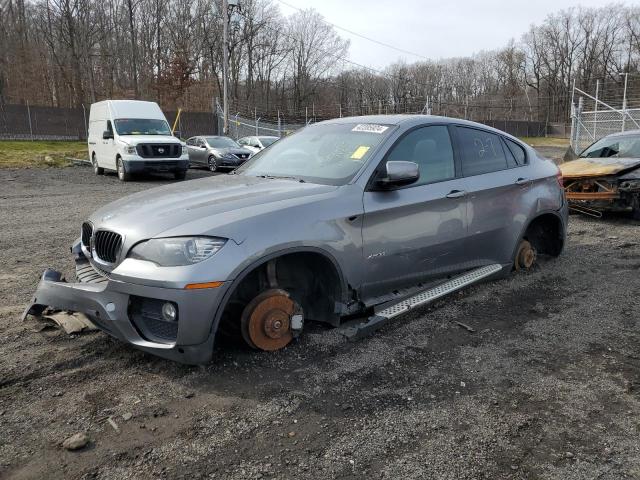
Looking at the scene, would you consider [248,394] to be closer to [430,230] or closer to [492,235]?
[430,230]

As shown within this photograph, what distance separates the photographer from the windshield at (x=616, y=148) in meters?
9.30

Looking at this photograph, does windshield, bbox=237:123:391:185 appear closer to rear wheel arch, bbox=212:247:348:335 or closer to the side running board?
rear wheel arch, bbox=212:247:348:335

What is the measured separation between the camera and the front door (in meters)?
3.84

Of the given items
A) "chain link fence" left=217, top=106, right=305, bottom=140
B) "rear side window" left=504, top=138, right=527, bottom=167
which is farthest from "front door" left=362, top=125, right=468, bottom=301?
"chain link fence" left=217, top=106, right=305, bottom=140

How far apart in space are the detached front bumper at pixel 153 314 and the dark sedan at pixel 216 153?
54.5ft

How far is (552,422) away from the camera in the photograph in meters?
2.86

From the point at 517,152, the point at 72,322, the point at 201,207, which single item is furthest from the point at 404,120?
the point at 72,322

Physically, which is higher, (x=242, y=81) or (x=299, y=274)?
(x=242, y=81)

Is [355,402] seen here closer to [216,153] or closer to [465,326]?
[465,326]

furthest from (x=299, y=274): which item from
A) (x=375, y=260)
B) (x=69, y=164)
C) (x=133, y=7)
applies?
(x=133, y=7)

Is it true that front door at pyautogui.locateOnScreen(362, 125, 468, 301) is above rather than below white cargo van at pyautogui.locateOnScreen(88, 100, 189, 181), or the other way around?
below

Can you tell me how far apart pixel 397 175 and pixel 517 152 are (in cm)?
225

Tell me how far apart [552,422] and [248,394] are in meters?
1.71

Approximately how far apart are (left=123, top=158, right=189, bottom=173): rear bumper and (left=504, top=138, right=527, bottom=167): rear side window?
41.1 feet
